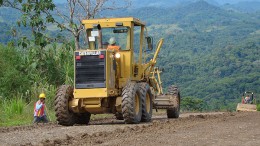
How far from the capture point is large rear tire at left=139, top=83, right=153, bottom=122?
55.3 ft

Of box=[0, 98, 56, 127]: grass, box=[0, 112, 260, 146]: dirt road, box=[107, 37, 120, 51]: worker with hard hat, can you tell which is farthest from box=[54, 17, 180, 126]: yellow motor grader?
box=[0, 98, 56, 127]: grass

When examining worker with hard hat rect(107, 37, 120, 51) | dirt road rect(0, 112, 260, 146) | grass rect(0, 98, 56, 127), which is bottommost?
grass rect(0, 98, 56, 127)

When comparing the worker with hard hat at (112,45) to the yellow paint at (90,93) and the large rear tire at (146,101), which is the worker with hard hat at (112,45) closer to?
the large rear tire at (146,101)

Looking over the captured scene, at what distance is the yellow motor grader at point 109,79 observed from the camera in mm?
16156

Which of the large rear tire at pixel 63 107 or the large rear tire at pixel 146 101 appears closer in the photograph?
the large rear tire at pixel 63 107

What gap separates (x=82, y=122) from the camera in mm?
17422

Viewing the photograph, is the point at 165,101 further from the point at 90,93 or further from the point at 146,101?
the point at 90,93

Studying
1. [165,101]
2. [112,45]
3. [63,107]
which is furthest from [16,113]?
[165,101]

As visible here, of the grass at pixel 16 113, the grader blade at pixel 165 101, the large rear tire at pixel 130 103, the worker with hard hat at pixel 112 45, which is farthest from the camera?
the grader blade at pixel 165 101

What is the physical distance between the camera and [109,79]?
16375 millimetres

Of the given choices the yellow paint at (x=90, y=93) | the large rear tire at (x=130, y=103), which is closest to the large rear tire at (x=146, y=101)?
the large rear tire at (x=130, y=103)

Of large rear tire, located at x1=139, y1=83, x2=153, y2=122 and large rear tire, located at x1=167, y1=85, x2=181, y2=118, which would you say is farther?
large rear tire, located at x1=167, y1=85, x2=181, y2=118

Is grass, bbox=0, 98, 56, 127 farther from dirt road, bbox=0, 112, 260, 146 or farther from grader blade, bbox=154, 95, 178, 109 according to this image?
dirt road, bbox=0, 112, 260, 146

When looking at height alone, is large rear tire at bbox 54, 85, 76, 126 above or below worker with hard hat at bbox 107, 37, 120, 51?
below
